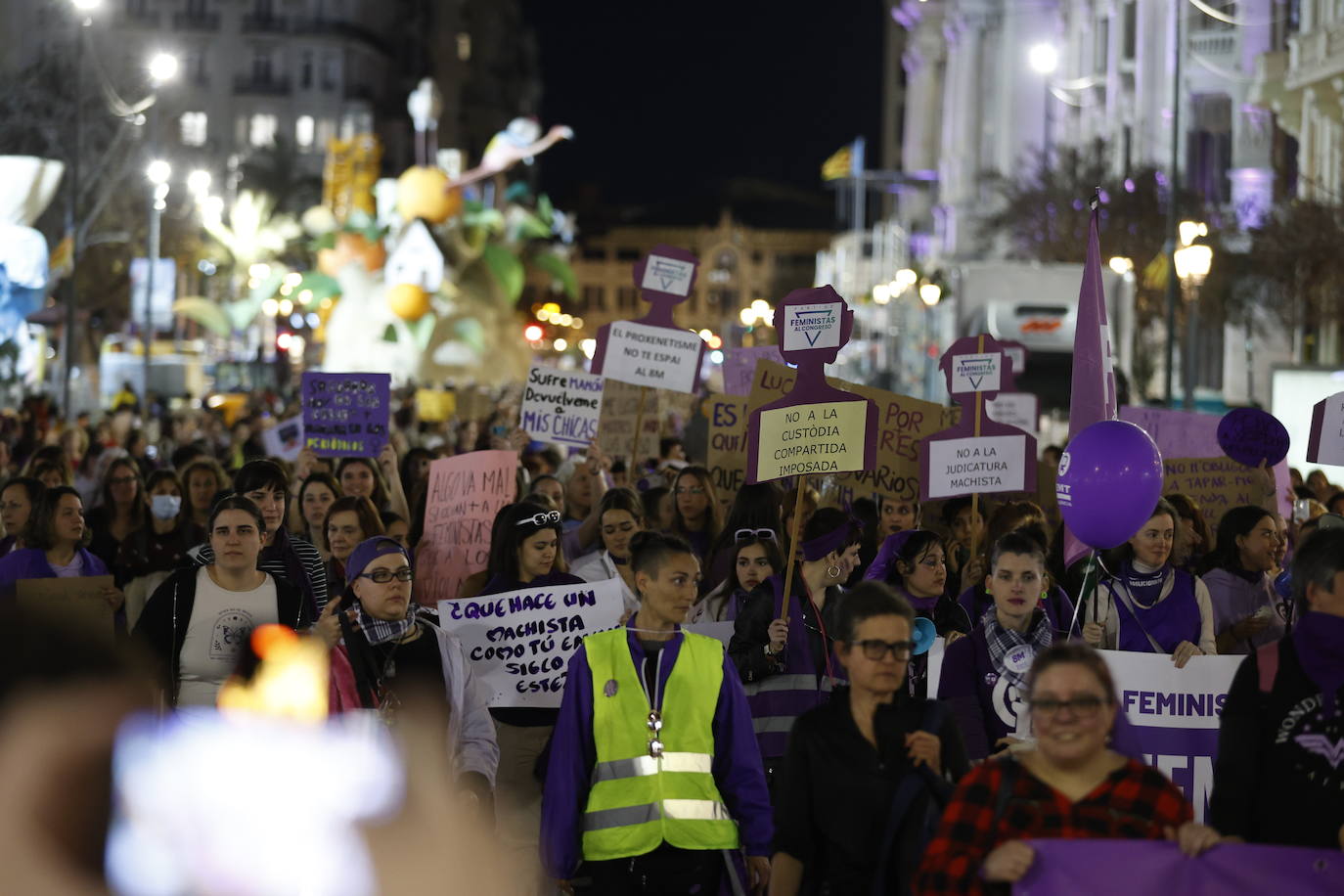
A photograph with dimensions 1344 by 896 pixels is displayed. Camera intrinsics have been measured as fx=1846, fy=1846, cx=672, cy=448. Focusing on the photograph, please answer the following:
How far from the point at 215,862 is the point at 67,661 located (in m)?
0.31

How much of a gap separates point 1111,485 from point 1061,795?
304cm

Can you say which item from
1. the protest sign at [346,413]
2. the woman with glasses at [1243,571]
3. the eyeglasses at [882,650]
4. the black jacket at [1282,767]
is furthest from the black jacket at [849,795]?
the protest sign at [346,413]

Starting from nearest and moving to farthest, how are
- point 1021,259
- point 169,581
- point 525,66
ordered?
point 169,581 < point 1021,259 < point 525,66

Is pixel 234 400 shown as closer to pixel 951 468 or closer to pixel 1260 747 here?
pixel 951 468

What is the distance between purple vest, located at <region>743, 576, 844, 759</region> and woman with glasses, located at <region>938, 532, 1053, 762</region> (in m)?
0.77

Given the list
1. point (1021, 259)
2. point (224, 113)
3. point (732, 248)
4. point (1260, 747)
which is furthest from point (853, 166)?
point (1260, 747)

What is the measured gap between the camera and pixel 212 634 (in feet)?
20.7

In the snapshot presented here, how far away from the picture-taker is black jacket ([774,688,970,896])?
4629 mm

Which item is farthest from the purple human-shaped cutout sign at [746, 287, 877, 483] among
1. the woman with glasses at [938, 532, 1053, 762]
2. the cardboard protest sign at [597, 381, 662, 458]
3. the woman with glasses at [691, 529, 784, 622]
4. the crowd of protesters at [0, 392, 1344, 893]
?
the cardboard protest sign at [597, 381, 662, 458]

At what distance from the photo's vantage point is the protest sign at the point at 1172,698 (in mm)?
6547

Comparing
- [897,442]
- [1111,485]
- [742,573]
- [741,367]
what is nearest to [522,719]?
[742,573]

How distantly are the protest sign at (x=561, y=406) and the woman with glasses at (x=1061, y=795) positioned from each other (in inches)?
325

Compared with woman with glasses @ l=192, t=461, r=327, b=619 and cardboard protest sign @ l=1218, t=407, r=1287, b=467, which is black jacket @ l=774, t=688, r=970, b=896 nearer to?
woman with glasses @ l=192, t=461, r=327, b=619

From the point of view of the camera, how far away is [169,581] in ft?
20.9
